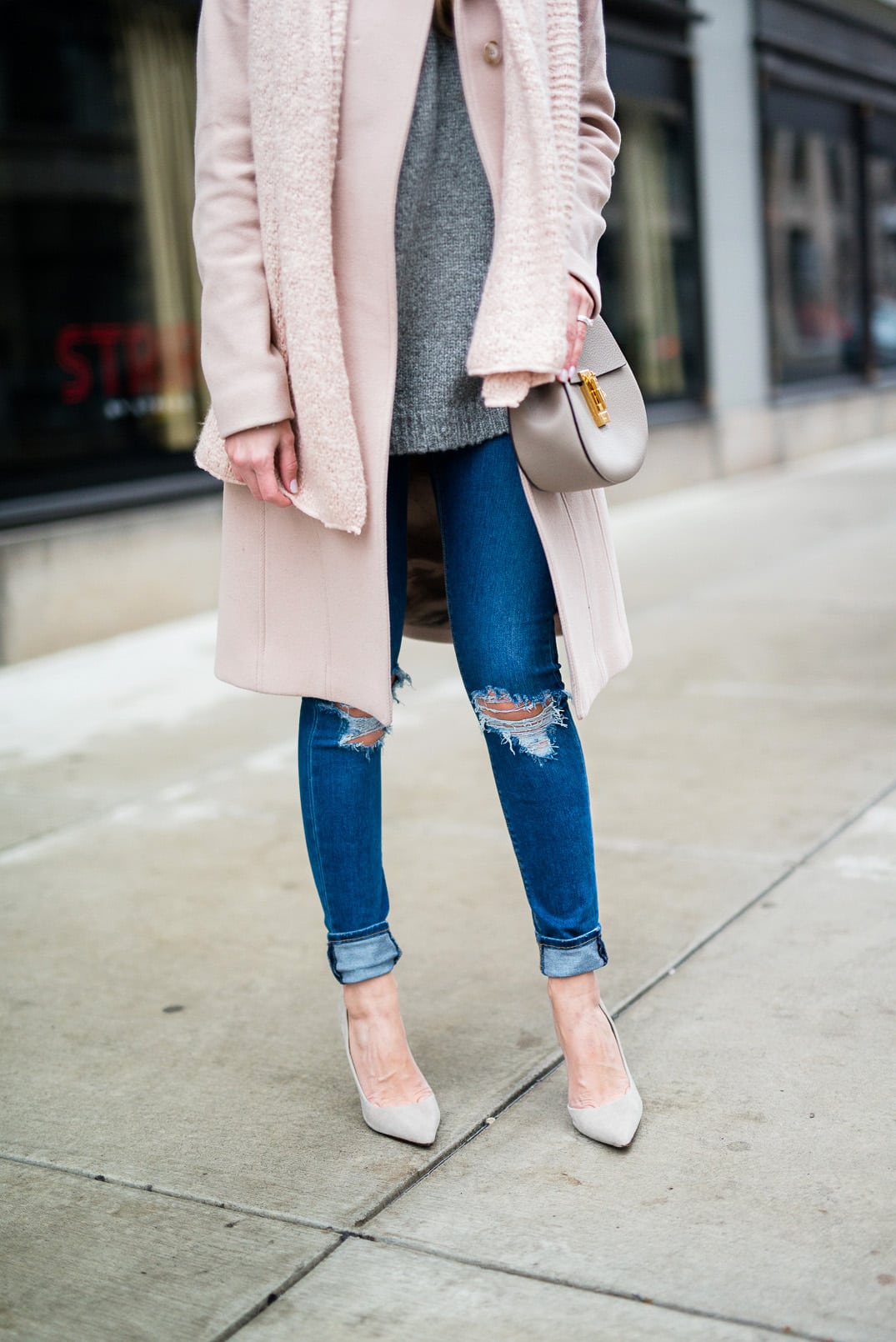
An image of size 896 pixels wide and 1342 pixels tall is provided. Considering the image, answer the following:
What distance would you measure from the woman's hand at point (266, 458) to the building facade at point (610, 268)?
3.94 m

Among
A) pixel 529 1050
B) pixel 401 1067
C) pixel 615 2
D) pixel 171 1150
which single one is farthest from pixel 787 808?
pixel 615 2

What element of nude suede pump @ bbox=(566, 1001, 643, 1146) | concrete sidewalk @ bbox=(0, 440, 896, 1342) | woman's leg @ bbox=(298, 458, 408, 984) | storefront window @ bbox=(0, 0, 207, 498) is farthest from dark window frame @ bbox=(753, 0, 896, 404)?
nude suede pump @ bbox=(566, 1001, 643, 1146)

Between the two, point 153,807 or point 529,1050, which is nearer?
point 529,1050

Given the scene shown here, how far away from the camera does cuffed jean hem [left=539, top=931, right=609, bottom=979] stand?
217cm

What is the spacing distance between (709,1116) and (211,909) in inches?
51.3

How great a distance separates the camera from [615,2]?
30.9 ft

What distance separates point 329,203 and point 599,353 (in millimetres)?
425

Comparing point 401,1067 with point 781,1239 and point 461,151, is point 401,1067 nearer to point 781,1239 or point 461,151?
point 781,1239

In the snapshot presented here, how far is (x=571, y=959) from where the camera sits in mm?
2176

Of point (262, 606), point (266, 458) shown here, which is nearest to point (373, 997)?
point (262, 606)

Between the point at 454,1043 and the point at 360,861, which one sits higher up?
the point at 360,861

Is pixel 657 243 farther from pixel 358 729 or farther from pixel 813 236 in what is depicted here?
pixel 358 729

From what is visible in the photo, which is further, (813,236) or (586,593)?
(813,236)

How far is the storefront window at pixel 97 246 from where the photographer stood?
250 inches
